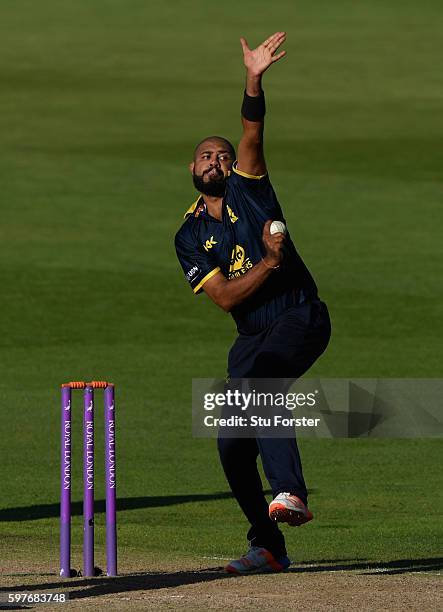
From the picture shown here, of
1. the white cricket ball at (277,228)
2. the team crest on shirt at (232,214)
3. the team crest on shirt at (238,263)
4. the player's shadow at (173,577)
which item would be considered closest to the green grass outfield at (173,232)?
the player's shadow at (173,577)

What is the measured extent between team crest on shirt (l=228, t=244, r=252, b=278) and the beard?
1.11 feet

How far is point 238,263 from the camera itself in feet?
28.4

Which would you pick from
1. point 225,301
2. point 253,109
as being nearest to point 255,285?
point 225,301

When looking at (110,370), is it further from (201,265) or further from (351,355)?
(201,265)

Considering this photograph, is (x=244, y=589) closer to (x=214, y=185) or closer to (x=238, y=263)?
(x=238, y=263)

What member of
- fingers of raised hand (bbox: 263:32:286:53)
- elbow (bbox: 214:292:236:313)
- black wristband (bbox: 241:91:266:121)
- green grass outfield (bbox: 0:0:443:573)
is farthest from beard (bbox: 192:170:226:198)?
green grass outfield (bbox: 0:0:443:573)

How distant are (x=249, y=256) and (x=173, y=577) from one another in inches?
67.1

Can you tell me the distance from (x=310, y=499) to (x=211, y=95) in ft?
96.7

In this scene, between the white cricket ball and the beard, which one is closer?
the white cricket ball

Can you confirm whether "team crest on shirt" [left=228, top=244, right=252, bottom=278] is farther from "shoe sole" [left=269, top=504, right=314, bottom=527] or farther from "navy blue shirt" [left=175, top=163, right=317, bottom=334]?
"shoe sole" [left=269, top=504, right=314, bottom=527]

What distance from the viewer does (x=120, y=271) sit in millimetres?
24656

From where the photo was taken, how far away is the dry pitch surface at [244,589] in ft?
25.9

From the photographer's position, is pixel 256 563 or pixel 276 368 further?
pixel 256 563

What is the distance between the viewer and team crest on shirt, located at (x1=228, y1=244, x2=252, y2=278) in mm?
8617
